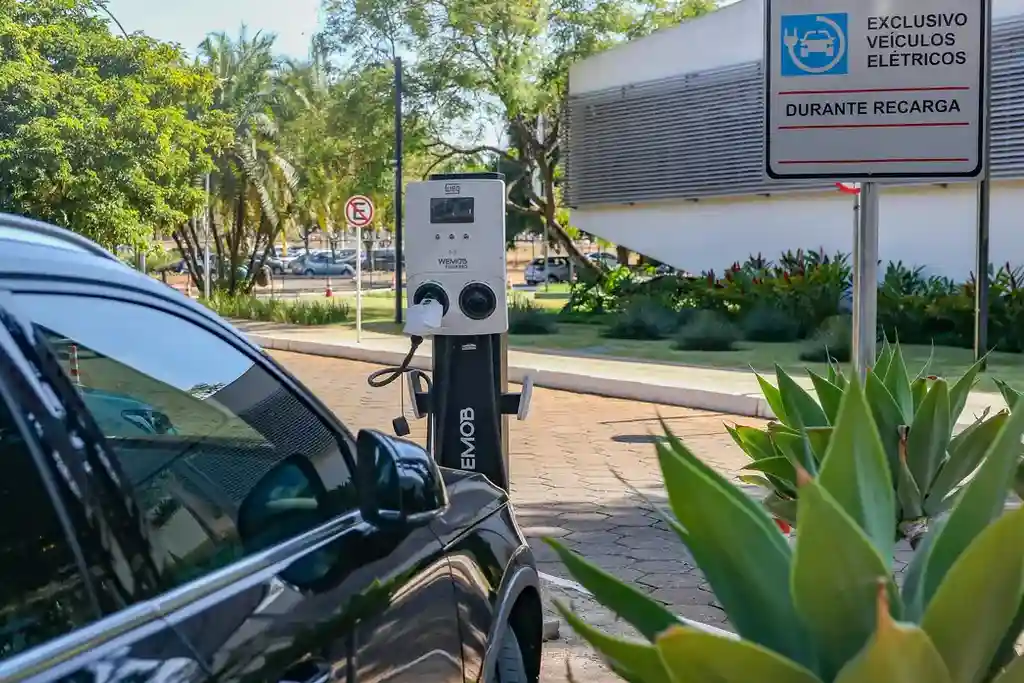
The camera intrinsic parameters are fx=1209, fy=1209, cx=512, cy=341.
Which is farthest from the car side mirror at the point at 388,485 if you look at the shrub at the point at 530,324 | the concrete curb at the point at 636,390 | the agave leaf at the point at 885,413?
the shrub at the point at 530,324

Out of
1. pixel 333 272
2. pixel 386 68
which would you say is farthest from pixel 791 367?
pixel 333 272

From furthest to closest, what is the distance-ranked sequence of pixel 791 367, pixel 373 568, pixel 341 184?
pixel 341 184, pixel 791 367, pixel 373 568

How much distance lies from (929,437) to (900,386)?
9.0 inches

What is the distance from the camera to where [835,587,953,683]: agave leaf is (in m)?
1.39

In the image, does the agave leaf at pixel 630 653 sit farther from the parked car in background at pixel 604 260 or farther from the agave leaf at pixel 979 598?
the parked car in background at pixel 604 260

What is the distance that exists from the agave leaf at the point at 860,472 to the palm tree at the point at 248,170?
1257 inches

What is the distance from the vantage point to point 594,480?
8.73 metres

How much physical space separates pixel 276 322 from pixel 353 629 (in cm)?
2501

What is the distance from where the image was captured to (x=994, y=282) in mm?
17953

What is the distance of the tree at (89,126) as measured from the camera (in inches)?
834

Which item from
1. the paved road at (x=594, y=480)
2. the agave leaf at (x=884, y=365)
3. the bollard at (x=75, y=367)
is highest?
the bollard at (x=75, y=367)

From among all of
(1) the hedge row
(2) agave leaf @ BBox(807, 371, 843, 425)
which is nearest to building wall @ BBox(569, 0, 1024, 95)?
(1) the hedge row

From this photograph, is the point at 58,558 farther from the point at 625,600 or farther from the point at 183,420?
the point at 625,600

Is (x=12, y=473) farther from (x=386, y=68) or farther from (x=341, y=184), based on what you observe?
(x=341, y=184)
